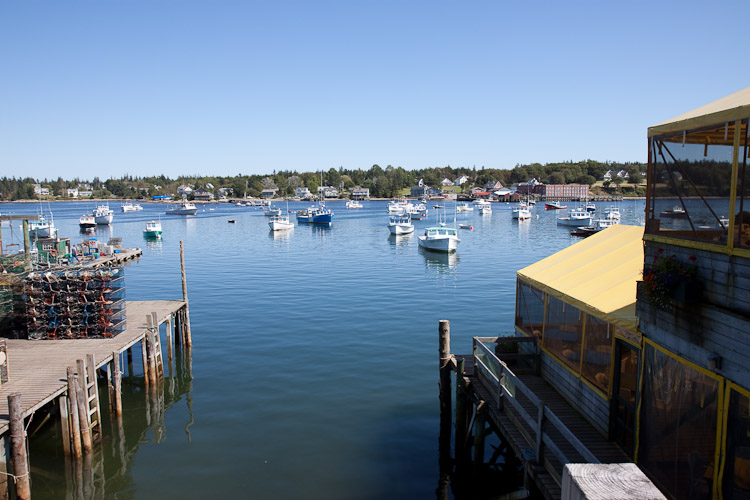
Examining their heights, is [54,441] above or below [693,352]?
below

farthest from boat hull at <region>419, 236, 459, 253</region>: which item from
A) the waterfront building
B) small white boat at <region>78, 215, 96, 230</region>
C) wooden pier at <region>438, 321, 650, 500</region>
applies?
small white boat at <region>78, 215, 96, 230</region>

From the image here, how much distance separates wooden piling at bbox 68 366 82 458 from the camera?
14.6 metres

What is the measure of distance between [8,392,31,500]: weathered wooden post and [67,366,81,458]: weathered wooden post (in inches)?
72.4

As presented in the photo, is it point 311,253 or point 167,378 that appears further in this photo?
point 311,253

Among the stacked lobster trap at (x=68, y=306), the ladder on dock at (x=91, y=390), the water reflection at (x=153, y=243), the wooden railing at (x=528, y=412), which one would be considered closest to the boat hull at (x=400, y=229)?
the water reflection at (x=153, y=243)

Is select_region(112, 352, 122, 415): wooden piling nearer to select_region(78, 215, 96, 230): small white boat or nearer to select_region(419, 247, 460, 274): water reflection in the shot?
select_region(419, 247, 460, 274): water reflection

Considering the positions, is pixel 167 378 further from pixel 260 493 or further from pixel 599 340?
pixel 599 340

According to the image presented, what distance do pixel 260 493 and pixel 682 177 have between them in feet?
39.1

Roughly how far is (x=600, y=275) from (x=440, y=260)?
41.6m

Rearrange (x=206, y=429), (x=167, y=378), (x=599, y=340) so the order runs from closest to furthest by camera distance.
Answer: (x=599, y=340) < (x=206, y=429) < (x=167, y=378)

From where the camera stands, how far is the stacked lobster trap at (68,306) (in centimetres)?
1975

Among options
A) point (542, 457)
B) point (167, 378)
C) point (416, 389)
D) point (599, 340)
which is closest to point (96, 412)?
point (167, 378)

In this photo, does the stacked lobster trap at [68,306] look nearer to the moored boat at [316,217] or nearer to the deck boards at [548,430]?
the deck boards at [548,430]

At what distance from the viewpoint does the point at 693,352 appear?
7.47m
